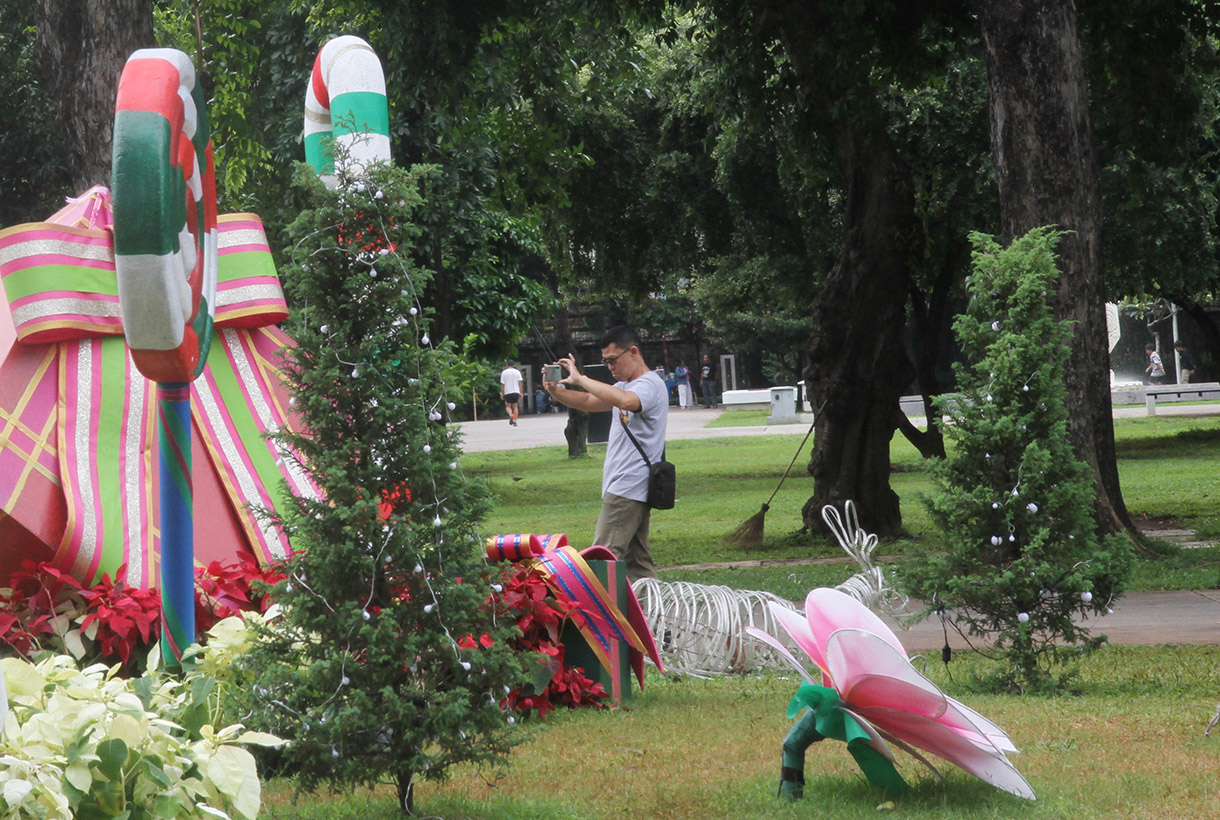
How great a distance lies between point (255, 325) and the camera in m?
7.01

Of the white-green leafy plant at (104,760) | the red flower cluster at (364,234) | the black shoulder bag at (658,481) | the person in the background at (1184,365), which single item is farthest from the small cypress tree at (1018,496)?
the person in the background at (1184,365)

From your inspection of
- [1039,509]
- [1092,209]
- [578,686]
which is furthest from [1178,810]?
[1092,209]

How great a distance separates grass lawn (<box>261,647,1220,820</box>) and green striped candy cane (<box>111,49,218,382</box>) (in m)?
1.51

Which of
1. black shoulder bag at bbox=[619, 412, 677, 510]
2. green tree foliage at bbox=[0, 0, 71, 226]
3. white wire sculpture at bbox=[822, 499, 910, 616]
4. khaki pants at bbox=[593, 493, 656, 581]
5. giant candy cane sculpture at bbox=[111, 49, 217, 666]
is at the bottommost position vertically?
white wire sculpture at bbox=[822, 499, 910, 616]

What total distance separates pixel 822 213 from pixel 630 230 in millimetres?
3148

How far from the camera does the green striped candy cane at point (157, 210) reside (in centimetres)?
370

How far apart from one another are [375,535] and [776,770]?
1864 mm

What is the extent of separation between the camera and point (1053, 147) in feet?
33.7

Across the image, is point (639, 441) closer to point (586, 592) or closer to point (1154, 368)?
point (586, 592)

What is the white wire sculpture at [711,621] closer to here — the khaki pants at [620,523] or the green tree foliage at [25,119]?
the khaki pants at [620,523]

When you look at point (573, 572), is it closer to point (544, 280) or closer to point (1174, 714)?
point (1174, 714)

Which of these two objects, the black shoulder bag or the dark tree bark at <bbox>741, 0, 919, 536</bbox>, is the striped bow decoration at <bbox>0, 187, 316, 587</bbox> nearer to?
the black shoulder bag

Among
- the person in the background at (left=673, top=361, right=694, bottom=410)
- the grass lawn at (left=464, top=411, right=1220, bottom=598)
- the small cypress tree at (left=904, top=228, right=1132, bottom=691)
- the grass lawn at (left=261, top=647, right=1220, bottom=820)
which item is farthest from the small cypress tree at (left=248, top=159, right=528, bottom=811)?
the person in the background at (left=673, top=361, right=694, bottom=410)

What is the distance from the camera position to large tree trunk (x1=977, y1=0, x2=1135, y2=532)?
1025cm
